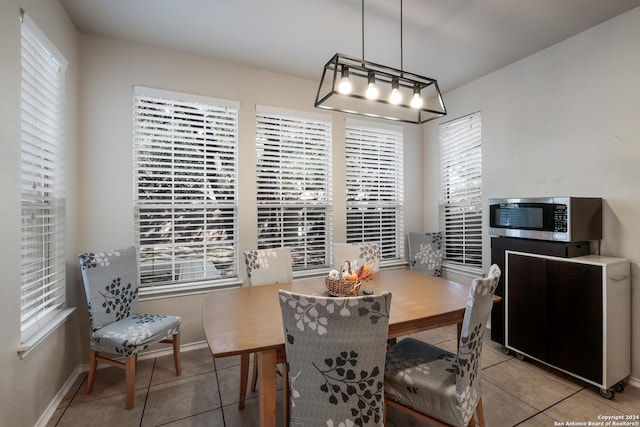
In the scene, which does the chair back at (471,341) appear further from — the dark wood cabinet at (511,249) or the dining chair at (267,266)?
the dining chair at (267,266)

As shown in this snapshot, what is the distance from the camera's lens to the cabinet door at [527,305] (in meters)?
2.55

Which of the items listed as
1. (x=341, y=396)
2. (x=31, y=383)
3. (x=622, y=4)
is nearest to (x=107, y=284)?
(x=31, y=383)

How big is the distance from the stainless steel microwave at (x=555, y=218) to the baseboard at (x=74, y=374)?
330 centimetres

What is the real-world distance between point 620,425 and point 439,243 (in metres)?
2.25

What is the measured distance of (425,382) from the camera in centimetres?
154

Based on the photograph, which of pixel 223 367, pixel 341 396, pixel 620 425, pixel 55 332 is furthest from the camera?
pixel 223 367

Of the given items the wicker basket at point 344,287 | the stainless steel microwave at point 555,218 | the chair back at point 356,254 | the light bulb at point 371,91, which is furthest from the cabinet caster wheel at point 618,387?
the light bulb at point 371,91

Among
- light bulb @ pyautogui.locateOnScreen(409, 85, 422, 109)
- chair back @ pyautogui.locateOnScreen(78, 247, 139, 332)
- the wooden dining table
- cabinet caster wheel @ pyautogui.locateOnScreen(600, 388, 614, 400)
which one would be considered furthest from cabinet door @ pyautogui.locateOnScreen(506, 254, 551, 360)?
chair back @ pyautogui.locateOnScreen(78, 247, 139, 332)

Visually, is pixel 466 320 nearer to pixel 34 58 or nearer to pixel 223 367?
pixel 223 367

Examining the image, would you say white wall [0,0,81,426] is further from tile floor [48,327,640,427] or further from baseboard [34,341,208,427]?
tile floor [48,327,640,427]

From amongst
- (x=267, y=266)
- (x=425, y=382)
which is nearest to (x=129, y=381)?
(x=267, y=266)

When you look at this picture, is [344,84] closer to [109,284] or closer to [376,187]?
[376,187]

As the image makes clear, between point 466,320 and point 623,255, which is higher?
point 623,255

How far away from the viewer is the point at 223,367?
8.69 ft
